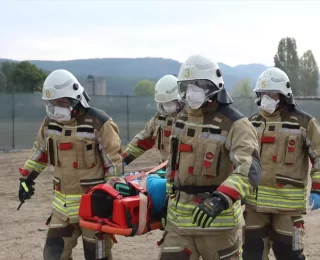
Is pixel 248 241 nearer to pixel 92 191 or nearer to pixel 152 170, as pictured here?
pixel 152 170

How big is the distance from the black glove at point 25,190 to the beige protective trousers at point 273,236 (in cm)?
225

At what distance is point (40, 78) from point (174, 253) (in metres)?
40.6

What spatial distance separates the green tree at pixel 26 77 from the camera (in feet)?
140

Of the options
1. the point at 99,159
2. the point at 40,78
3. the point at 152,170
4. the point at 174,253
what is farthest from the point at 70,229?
the point at 40,78

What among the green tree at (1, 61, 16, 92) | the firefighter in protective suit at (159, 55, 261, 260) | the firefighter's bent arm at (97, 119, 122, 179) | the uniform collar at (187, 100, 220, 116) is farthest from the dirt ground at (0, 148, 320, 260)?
the green tree at (1, 61, 16, 92)

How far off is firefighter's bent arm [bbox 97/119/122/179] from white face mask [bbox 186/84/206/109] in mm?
1313

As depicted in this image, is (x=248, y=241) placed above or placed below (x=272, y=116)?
below

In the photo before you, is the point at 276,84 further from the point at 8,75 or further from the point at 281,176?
the point at 8,75

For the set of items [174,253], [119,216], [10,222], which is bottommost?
[10,222]

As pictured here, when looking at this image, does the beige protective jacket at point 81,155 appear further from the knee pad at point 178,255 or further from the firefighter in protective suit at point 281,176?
the firefighter in protective suit at point 281,176

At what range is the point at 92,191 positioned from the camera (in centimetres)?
446

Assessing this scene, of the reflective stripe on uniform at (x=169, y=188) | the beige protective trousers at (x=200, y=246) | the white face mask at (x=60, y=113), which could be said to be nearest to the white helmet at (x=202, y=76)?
the reflective stripe on uniform at (x=169, y=188)

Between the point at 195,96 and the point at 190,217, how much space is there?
90 cm

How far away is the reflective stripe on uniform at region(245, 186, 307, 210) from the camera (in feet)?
18.6
